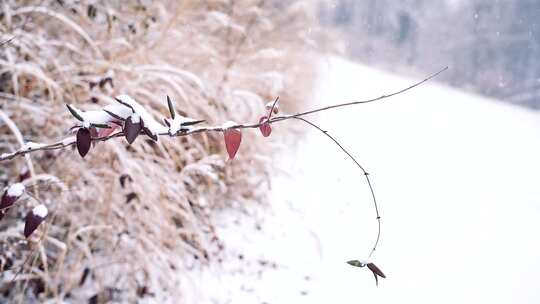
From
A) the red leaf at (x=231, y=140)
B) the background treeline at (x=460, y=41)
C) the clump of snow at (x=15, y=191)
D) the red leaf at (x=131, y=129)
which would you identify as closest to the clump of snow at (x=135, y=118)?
the red leaf at (x=131, y=129)

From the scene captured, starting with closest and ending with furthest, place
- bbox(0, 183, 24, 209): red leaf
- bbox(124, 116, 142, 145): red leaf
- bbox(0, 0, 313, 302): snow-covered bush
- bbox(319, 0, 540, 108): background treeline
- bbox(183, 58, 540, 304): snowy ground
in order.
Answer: bbox(124, 116, 142, 145): red leaf
bbox(0, 183, 24, 209): red leaf
bbox(0, 0, 313, 302): snow-covered bush
bbox(183, 58, 540, 304): snowy ground
bbox(319, 0, 540, 108): background treeline

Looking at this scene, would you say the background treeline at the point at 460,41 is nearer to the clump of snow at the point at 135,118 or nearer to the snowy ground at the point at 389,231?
the snowy ground at the point at 389,231

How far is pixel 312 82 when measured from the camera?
4.71 meters

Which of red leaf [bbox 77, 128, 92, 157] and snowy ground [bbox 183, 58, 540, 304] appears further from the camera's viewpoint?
snowy ground [bbox 183, 58, 540, 304]

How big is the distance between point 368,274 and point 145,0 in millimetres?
1589

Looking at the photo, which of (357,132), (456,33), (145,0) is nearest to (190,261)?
(145,0)

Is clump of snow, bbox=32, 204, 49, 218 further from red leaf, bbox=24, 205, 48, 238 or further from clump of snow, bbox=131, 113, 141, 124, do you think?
clump of snow, bbox=131, 113, 141, 124

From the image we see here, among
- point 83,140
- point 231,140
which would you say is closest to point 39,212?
point 83,140

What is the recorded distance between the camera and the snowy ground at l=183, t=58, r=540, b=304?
63.1 inches

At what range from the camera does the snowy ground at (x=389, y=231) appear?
5.26 ft

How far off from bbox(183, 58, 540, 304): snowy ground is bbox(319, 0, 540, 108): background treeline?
10441mm

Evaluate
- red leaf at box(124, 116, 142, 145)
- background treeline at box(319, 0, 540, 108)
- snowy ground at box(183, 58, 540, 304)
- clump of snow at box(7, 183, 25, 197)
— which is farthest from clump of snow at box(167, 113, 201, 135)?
background treeline at box(319, 0, 540, 108)

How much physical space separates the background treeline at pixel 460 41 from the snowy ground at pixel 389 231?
10.4 m

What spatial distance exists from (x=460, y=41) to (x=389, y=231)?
65.8ft
